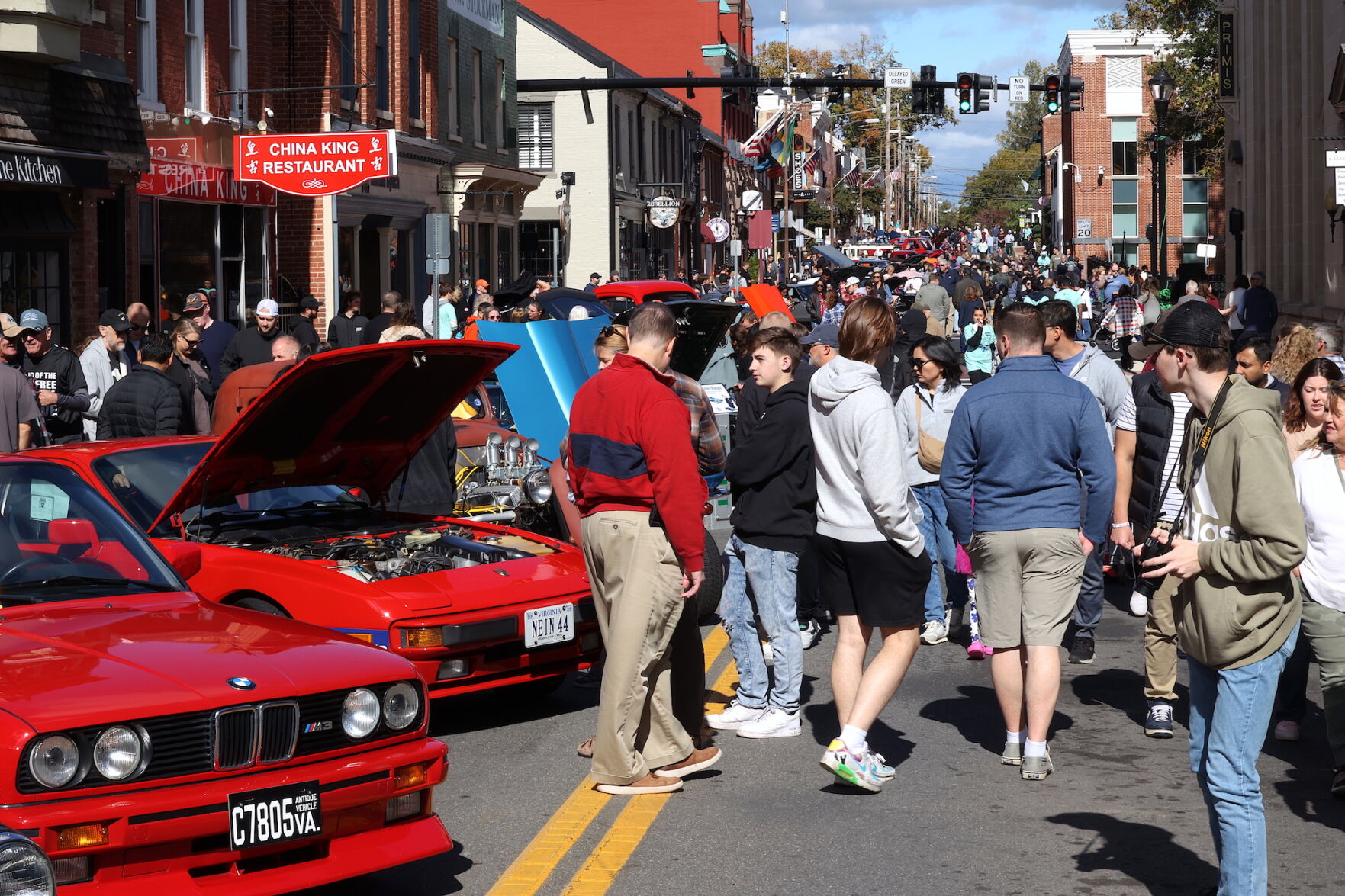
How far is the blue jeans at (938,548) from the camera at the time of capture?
9.76 m

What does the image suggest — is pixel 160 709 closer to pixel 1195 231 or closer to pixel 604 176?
pixel 604 176

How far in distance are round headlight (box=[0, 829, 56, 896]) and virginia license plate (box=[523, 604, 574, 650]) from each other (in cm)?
386

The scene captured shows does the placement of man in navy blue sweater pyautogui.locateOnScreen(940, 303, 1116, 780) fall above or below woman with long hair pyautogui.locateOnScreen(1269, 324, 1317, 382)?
below

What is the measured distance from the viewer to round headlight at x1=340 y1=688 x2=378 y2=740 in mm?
4973

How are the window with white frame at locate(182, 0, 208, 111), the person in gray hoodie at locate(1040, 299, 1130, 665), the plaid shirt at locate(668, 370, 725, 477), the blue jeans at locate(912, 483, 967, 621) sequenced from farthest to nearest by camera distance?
the window with white frame at locate(182, 0, 208, 111) → the blue jeans at locate(912, 483, 967, 621) → the person in gray hoodie at locate(1040, 299, 1130, 665) → the plaid shirt at locate(668, 370, 725, 477)

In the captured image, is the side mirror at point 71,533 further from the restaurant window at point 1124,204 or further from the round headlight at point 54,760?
the restaurant window at point 1124,204

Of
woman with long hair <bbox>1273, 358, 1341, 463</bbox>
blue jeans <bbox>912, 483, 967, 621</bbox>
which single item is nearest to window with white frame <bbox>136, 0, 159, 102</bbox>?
blue jeans <bbox>912, 483, 967, 621</bbox>

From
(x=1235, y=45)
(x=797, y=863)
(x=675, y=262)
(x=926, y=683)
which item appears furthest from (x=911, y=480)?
(x=675, y=262)

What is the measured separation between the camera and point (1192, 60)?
158ft

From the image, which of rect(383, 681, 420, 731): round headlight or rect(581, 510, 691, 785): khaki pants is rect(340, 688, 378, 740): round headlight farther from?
rect(581, 510, 691, 785): khaki pants

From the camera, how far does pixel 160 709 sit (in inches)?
176

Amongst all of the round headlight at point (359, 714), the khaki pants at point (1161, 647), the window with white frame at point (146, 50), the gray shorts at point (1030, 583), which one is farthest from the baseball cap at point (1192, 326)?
the window with white frame at point (146, 50)

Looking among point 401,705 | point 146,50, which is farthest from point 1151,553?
point 146,50

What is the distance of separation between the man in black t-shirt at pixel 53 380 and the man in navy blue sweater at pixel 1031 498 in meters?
8.90
